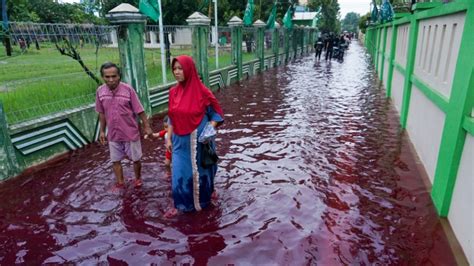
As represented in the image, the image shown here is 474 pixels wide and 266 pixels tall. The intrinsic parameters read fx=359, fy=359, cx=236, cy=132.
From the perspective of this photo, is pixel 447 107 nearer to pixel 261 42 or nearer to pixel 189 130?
pixel 189 130

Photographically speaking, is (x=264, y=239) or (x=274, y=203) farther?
(x=274, y=203)

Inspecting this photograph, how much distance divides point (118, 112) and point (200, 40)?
22.0ft

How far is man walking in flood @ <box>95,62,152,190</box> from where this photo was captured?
13.4 ft

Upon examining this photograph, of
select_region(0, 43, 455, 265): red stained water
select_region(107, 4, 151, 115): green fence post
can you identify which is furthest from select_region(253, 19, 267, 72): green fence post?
select_region(0, 43, 455, 265): red stained water

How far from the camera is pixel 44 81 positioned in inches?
222

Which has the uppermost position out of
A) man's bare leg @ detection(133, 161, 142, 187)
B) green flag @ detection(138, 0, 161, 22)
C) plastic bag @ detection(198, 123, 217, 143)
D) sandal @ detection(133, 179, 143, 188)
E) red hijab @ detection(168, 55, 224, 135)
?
green flag @ detection(138, 0, 161, 22)

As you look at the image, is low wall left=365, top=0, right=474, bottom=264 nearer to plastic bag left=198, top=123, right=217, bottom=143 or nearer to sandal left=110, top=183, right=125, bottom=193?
plastic bag left=198, top=123, right=217, bottom=143

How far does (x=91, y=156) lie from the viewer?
576 cm

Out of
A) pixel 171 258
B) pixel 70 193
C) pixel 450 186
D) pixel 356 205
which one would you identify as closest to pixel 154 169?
pixel 70 193

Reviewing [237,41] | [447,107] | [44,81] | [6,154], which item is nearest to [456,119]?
[447,107]

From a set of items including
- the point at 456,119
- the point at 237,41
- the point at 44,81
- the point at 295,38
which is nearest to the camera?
the point at 456,119

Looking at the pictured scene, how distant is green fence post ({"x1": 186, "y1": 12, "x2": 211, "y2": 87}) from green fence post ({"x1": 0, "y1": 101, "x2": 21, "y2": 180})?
638 centimetres

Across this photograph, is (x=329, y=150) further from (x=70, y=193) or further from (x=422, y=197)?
(x=70, y=193)

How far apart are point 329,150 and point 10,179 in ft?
15.3
